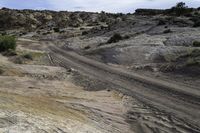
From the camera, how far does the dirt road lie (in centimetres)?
1781

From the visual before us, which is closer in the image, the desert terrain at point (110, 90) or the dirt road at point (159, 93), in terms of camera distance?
the desert terrain at point (110, 90)

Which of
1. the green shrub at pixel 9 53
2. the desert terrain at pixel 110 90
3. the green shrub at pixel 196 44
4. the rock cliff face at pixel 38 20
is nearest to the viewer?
the desert terrain at pixel 110 90

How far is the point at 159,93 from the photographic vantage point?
23922 mm

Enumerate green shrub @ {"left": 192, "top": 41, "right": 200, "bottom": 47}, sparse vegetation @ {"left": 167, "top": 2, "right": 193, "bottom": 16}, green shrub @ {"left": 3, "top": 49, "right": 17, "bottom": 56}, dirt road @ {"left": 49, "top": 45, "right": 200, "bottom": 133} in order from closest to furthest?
1. dirt road @ {"left": 49, "top": 45, "right": 200, "bottom": 133}
2. green shrub @ {"left": 192, "top": 41, "right": 200, "bottom": 47}
3. green shrub @ {"left": 3, "top": 49, "right": 17, "bottom": 56}
4. sparse vegetation @ {"left": 167, "top": 2, "right": 193, "bottom": 16}

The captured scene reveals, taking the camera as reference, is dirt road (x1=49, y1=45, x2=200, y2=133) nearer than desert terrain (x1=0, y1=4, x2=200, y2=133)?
No

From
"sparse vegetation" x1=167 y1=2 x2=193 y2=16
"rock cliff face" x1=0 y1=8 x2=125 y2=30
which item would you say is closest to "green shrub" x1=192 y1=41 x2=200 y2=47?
"sparse vegetation" x1=167 y1=2 x2=193 y2=16

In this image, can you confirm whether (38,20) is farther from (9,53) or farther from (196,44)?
(196,44)

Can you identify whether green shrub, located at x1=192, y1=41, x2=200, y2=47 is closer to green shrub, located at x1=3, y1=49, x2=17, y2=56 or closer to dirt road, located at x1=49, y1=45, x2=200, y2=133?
dirt road, located at x1=49, y1=45, x2=200, y2=133

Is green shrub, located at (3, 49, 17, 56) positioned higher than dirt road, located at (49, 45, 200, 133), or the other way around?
dirt road, located at (49, 45, 200, 133)

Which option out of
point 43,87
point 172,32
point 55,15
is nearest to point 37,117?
point 43,87

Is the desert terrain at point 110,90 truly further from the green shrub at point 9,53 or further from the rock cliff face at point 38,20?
the rock cliff face at point 38,20

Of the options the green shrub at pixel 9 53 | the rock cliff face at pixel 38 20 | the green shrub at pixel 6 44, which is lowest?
the rock cliff face at pixel 38 20

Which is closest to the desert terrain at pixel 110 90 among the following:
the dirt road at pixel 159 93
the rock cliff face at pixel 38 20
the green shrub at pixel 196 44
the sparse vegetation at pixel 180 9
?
the dirt road at pixel 159 93

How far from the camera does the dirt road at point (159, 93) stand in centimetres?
1781
